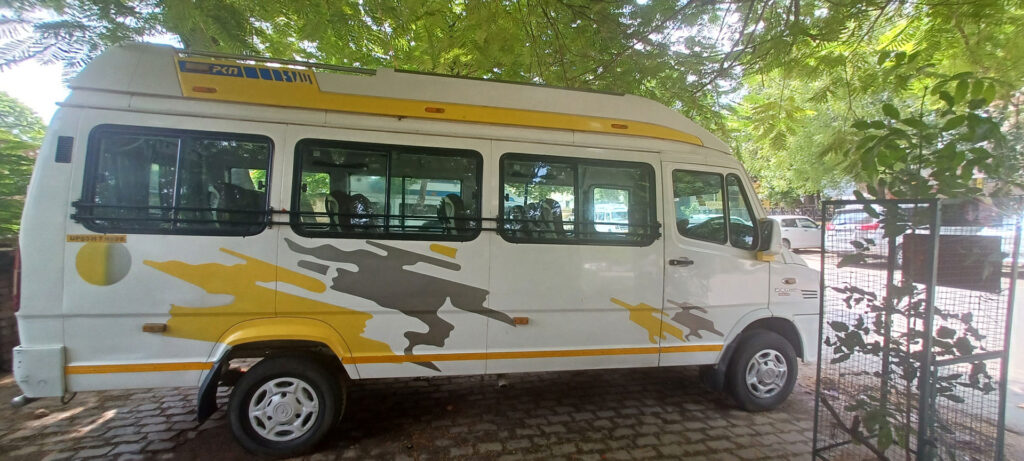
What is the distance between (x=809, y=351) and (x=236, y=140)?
18.1 ft

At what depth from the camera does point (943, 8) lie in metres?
3.62

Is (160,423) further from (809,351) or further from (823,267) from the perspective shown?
(809,351)

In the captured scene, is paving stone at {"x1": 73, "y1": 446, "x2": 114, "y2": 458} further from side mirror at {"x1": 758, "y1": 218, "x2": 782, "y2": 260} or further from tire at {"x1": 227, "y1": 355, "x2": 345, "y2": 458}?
side mirror at {"x1": 758, "y1": 218, "x2": 782, "y2": 260}

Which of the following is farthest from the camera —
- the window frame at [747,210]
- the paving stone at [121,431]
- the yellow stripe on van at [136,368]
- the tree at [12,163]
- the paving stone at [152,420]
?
the tree at [12,163]

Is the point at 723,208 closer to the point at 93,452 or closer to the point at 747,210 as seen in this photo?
the point at 747,210

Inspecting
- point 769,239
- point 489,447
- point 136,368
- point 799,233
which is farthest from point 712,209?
point 799,233

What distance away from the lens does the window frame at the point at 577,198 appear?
354 cm

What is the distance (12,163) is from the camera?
4.95 m

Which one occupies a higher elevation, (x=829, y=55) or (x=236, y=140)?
(x=829, y=55)

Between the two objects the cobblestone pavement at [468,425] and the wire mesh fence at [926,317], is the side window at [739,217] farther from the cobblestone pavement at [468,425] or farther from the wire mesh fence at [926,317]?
the cobblestone pavement at [468,425]

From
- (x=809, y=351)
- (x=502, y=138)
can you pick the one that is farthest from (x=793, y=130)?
(x=502, y=138)

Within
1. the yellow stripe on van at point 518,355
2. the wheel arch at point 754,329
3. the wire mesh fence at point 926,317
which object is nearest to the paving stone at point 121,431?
the yellow stripe on van at point 518,355

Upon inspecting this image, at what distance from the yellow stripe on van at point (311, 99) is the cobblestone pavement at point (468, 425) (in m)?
2.64

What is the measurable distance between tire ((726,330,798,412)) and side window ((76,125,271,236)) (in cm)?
435
